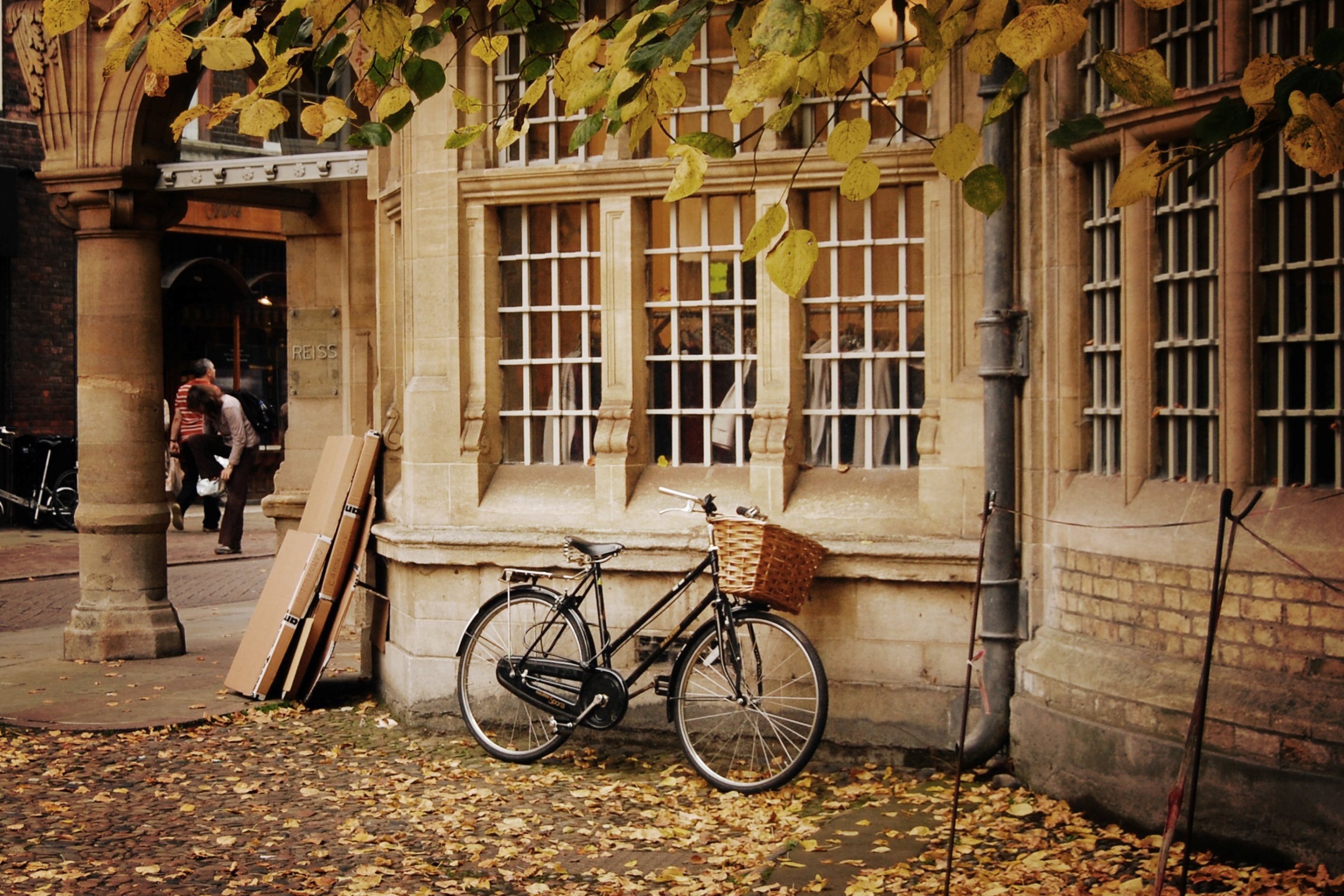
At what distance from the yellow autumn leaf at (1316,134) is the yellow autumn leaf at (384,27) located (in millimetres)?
2393

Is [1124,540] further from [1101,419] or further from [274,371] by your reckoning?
[274,371]

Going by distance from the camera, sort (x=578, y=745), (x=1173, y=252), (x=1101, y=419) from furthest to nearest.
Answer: (x=578, y=745)
(x=1101, y=419)
(x=1173, y=252)

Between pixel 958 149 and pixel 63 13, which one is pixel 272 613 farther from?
pixel 958 149

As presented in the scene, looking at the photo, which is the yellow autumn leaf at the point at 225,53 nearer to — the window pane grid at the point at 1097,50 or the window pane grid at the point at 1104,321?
the window pane grid at the point at 1097,50

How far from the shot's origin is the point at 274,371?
83.8 ft

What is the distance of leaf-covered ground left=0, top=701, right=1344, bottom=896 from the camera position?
218 inches

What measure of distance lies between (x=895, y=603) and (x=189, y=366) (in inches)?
746

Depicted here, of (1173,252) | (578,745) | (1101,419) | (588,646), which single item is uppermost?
(1173,252)

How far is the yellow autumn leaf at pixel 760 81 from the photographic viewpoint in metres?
3.90

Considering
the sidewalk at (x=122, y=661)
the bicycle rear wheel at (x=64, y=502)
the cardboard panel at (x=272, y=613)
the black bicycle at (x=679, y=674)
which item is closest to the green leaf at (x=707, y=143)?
the black bicycle at (x=679, y=674)

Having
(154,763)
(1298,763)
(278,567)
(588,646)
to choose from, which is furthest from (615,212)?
(1298,763)

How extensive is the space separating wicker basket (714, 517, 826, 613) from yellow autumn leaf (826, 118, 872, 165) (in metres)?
2.64

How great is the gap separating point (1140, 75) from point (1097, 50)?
8.78 ft

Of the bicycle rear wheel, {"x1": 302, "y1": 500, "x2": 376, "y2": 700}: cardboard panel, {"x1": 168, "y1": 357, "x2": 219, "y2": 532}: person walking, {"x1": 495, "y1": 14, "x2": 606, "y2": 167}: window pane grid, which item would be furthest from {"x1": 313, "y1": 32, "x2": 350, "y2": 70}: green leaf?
the bicycle rear wheel
